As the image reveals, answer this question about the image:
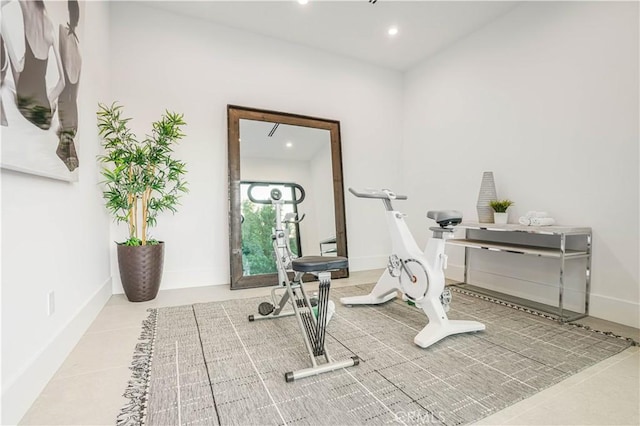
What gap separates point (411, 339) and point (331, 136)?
2915 millimetres

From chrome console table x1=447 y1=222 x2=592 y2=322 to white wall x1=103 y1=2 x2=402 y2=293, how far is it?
5.69 ft

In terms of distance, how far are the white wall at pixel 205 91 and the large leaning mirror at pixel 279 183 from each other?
0.18 metres

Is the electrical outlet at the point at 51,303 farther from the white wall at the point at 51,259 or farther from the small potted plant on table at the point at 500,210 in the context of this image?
the small potted plant on table at the point at 500,210

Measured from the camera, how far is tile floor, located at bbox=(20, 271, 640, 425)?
1347mm

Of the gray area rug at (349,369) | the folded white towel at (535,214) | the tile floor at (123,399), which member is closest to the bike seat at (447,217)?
the gray area rug at (349,369)

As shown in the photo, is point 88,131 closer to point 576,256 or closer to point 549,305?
point 576,256

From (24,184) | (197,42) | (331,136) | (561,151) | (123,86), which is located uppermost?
(197,42)

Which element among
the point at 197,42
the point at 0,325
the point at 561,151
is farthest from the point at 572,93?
the point at 0,325

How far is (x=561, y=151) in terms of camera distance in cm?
296

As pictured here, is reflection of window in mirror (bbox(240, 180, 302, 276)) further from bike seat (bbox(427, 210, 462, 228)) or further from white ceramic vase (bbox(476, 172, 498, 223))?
white ceramic vase (bbox(476, 172, 498, 223))

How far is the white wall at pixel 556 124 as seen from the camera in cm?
255

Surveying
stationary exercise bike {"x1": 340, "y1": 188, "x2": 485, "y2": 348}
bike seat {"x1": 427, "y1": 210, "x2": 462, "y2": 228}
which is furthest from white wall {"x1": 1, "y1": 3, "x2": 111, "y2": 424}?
bike seat {"x1": 427, "y1": 210, "x2": 462, "y2": 228}

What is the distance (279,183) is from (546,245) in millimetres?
2866

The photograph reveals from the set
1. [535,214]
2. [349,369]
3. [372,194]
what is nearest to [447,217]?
[372,194]
